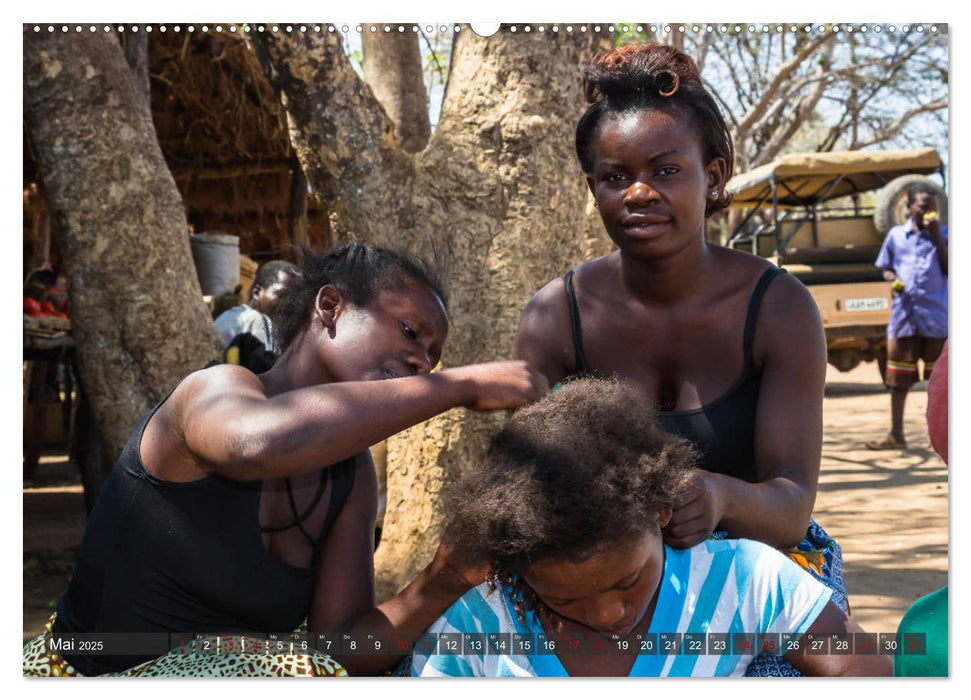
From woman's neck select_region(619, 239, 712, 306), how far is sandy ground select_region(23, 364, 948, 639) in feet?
7.27

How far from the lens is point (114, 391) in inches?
133

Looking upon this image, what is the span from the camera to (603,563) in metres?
1.50

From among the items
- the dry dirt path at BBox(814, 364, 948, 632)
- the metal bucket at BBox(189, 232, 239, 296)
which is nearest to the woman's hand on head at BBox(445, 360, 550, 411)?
the dry dirt path at BBox(814, 364, 948, 632)

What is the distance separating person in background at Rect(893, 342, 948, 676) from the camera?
1502 millimetres

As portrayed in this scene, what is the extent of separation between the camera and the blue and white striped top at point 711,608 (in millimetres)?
1567

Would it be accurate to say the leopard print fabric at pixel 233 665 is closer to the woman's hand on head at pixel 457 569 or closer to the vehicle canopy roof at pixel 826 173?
the woman's hand on head at pixel 457 569

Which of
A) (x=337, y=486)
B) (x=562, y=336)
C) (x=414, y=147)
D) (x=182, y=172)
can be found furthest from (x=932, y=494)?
(x=182, y=172)

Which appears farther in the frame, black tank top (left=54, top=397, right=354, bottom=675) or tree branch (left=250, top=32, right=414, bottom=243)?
tree branch (left=250, top=32, right=414, bottom=243)

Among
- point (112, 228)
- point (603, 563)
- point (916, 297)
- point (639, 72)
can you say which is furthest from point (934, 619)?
point (916, 297)

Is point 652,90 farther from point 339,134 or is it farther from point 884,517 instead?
→ point 884,517

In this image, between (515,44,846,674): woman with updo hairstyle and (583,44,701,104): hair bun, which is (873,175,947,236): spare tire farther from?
(583,44,701,104): hair bun

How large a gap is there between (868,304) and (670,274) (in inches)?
340

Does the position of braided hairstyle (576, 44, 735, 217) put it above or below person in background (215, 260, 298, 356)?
above

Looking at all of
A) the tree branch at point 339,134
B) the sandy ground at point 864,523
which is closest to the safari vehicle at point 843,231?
the sandy ground at point 864,523
